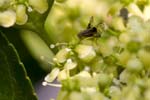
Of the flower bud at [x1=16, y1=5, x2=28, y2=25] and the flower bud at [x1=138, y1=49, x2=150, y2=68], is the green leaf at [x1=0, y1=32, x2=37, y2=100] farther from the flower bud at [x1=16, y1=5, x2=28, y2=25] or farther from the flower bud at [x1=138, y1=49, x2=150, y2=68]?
the flower bud at [x1=138, y1=49, x2=150, y2=68]

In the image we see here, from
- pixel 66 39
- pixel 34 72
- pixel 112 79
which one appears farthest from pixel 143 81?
pixel 34 72

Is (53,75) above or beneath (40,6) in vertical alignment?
beneath

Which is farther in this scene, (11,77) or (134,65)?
(11,77)

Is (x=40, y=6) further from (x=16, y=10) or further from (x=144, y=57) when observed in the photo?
(x=144, y=57)

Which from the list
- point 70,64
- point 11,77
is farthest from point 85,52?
point 11,77

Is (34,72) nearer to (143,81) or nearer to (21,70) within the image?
(21,70)
